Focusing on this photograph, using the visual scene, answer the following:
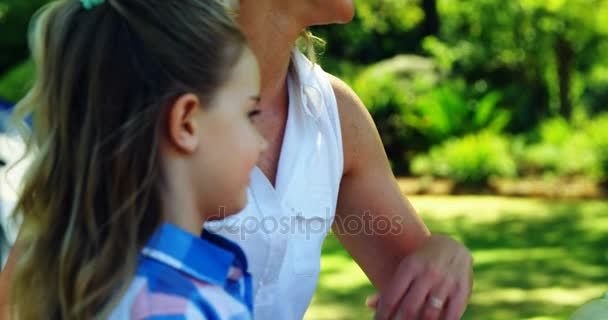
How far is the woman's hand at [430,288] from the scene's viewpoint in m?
1.68

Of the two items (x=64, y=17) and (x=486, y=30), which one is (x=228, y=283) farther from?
(x=486, y=30)

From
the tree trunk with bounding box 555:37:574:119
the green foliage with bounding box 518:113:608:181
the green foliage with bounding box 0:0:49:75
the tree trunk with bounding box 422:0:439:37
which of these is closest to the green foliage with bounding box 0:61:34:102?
the green foliage with bounding box 0:0:49:75

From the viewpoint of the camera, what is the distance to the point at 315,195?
195 cm

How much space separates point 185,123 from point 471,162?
27.2 ft

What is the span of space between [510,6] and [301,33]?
896 cm

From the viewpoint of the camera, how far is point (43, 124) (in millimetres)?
1304

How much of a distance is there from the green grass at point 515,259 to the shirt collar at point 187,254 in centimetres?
439

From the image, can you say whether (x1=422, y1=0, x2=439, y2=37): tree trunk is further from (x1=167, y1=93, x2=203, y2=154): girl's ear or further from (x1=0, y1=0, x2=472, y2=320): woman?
(x1=167, y1=93, x2=203, y2=154): girl's ear

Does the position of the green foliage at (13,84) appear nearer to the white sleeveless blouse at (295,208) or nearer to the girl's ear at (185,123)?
the white sleeveless blouse at (295,208)

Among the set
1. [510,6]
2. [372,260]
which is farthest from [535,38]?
[372,260]

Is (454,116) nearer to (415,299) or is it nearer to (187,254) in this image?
(415,299)

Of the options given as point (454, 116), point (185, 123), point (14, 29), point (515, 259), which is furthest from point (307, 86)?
point (14, 29)

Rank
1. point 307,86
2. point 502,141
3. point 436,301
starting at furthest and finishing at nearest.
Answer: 1. point 502,141
2. point 307,86
3. point 436,301

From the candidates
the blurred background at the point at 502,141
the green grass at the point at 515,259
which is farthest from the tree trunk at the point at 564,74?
the green grass at the point at 515,259
